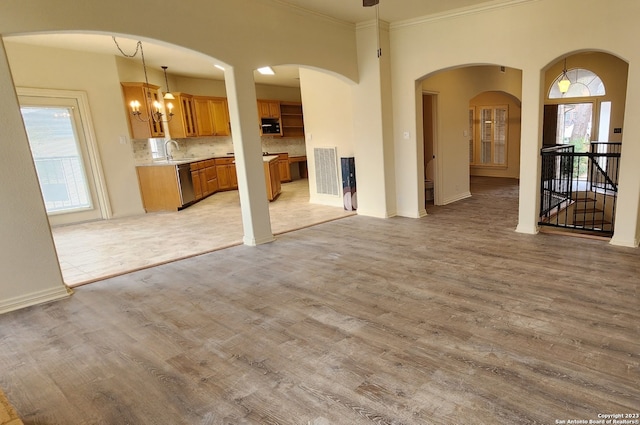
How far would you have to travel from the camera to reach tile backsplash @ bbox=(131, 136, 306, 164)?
7805 millimetres

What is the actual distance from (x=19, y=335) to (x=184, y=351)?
1.46 metres

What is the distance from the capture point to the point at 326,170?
7309mm

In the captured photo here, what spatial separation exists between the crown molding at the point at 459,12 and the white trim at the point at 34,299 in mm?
5563

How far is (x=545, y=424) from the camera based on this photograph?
1.76m

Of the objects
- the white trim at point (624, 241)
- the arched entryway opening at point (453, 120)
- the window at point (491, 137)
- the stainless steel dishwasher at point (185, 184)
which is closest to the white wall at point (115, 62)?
the stainless steel dishwasher at point (185, 184)

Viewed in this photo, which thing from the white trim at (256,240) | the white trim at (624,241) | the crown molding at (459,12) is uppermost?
the crown molding at (459,12)

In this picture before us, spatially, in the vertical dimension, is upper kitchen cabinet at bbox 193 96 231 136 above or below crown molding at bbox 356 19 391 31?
below

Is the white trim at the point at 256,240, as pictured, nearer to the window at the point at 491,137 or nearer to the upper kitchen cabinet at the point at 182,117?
the upper kitchen cabinet at the point at 182,117

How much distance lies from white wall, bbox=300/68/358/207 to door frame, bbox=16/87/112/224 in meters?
4.01

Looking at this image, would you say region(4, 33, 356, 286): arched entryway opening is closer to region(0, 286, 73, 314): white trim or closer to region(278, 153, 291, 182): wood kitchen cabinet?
region(0, 286, 73, 314): white trim

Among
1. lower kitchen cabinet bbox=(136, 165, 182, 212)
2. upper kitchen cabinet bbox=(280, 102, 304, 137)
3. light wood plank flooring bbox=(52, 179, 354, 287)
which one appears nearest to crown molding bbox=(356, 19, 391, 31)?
light wood plank flooring bbox=(52, 179, 354, 287)

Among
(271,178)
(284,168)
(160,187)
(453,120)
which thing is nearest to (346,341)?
(453,120)

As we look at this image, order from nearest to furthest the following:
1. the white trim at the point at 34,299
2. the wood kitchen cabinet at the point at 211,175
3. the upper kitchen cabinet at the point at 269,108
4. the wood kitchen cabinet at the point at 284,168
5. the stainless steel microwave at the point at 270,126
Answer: the white trim at the point at 34,299, the wood kitchen cabinet at the point at 211,175, the upper kitchen cabinet at the point at 269,108, the stainless steel microwave at the point at 270,126, the wood kitchen cabinet at the point at 284,168

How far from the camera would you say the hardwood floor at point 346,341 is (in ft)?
6.45
